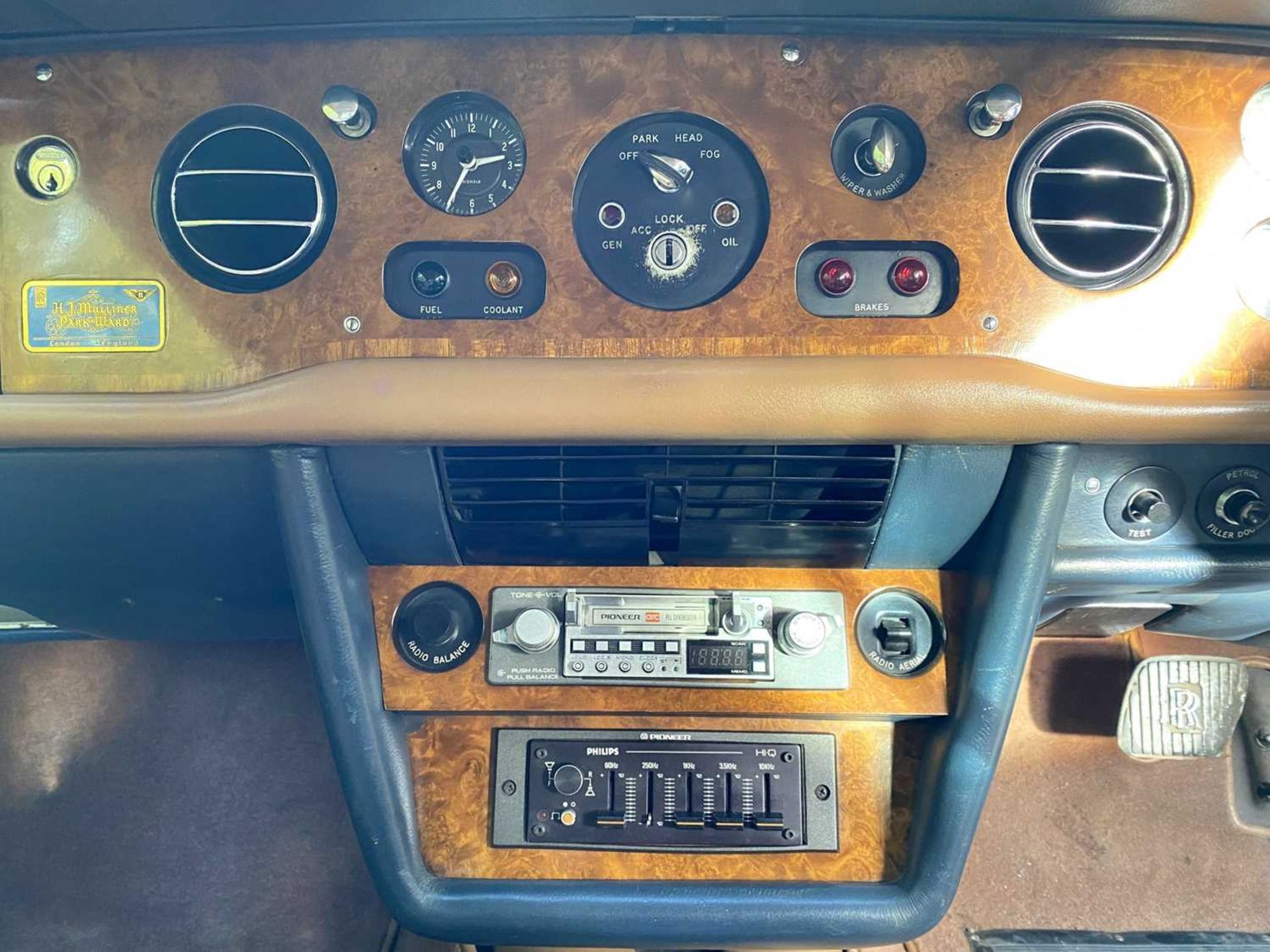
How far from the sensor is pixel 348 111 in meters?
1.19

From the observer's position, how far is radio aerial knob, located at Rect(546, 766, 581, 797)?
1484 millimetres

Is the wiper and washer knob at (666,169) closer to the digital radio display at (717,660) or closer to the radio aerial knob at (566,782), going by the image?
the digital radio display at (717,660)

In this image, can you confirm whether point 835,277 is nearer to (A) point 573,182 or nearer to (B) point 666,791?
(A) point 573,182

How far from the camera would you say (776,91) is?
124 centimetres

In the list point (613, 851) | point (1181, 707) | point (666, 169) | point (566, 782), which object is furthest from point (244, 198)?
point (1181, 707)

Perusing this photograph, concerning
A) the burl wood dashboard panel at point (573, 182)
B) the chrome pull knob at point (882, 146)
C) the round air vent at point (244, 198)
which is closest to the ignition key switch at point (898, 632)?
the burl wood dashboard panel at point (573, 182)

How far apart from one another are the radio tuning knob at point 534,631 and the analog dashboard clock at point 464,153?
0.61 m

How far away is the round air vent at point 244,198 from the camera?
1271mm

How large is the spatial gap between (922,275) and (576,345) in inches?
18.7

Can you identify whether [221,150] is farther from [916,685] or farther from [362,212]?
[916,685]

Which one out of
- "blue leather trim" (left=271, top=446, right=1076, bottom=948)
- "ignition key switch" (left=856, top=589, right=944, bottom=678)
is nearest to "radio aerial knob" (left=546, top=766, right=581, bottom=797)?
"blue leather trim" (left=271, top=446, right=1076, bottom=948)

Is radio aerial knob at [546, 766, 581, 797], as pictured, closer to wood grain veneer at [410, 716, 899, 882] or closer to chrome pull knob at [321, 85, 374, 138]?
wood grain veneer at [410, 716, 899, 882]

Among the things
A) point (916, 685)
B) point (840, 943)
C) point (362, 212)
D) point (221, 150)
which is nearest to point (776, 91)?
point (362, 212)

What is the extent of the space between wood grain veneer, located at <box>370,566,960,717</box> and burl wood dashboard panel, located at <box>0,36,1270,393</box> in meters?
0.41
